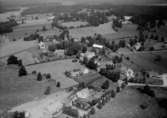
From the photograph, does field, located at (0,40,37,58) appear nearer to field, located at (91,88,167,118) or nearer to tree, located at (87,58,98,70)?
tree, located at (87,58,98,70)

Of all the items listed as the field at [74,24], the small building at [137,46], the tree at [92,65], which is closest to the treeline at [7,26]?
the field at [74,24]

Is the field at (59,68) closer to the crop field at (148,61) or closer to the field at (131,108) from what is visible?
the field at (131,108)

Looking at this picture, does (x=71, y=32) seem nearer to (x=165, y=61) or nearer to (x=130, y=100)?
(x=165, y=61)

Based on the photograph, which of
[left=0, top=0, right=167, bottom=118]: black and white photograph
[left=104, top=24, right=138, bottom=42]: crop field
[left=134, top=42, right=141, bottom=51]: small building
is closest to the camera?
[left=0, top=0, right=167, bottom=118]: black and white photograph

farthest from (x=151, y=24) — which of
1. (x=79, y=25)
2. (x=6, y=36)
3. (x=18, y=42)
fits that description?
(x=6, y=36)

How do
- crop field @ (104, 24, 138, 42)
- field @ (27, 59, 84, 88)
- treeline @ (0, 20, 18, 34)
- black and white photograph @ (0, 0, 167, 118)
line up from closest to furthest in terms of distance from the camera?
1. black and white photograph @ (0, 0, 167, 118)
2. field @ (27, 59, 84, 88)
3. crop field @ (104, 24, 138, 42)
4. treeline @ (0, 20, 18, 34)

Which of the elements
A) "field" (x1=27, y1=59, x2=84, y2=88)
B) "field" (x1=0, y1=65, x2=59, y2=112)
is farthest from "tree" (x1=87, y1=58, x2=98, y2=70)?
"field" (x1=0, y1=65, x2=59, y2=112)

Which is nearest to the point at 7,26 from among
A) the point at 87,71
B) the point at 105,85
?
the point at 87,71
